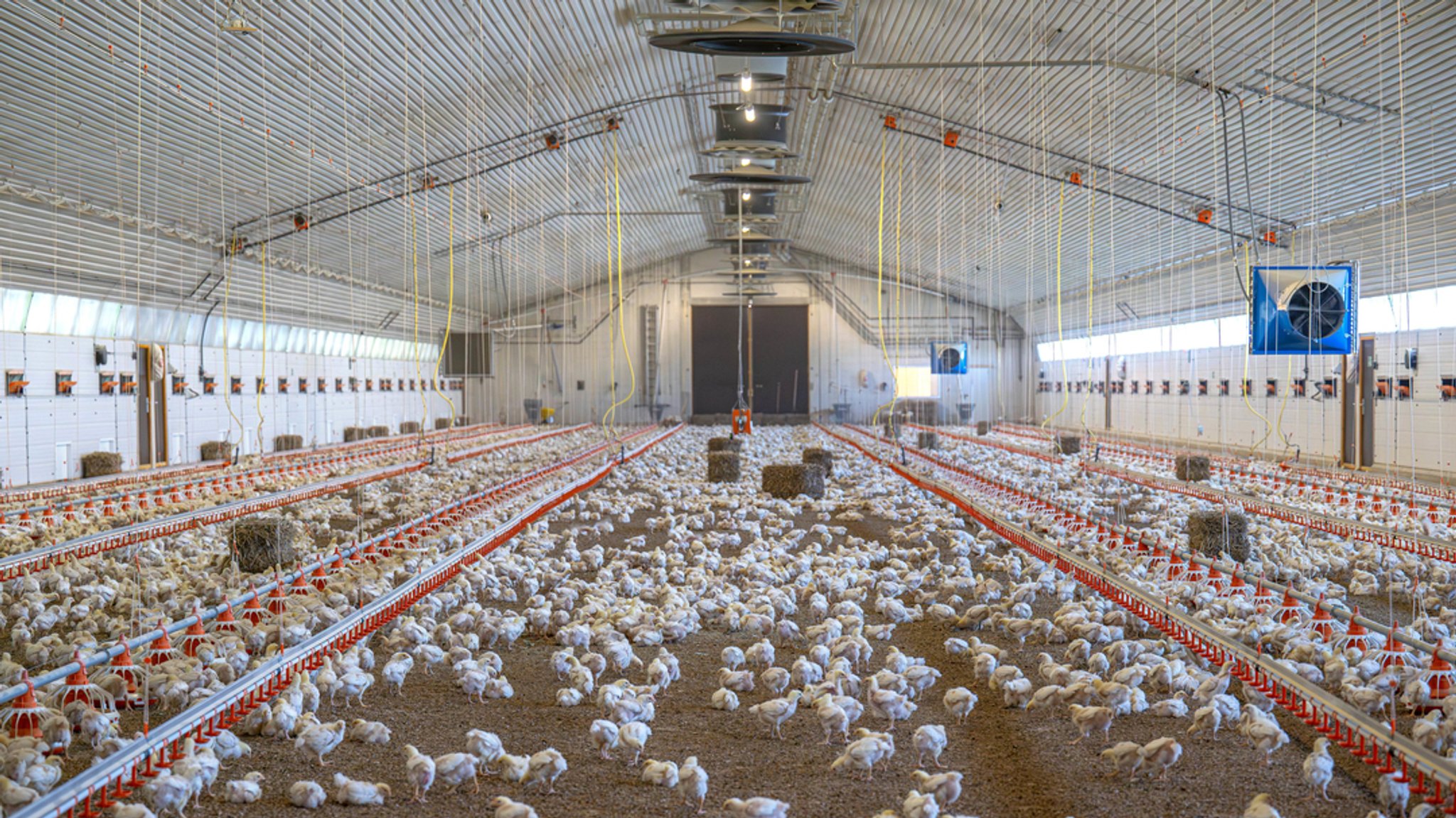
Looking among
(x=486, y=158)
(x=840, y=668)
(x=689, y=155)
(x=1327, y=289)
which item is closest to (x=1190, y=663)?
(x=840, y=668)

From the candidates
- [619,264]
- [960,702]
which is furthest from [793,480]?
[960,702]

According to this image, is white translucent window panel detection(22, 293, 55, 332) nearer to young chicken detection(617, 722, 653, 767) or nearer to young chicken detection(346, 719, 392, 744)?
young chicken detection(346, 719, 392, 744)

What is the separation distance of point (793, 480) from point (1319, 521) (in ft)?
19.9

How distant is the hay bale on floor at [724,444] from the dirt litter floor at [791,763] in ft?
42.4

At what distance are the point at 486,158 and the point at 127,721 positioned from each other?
15722 mm

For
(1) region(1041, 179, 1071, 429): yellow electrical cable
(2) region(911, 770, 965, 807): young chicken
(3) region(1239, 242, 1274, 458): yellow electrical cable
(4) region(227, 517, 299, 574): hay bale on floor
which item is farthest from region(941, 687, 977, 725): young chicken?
(3) region(1239, 242, 1274, 458): yellow electrical cable

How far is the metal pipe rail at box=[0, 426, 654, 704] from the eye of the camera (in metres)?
4.56

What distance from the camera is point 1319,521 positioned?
32.5 feet

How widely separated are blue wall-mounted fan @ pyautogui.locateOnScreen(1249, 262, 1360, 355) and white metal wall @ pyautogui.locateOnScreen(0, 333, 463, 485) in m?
9.04

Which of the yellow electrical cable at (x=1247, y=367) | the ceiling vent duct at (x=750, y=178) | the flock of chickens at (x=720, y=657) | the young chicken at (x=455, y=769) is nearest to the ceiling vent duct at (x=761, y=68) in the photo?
the ceiling vent duct at (x=750, y=178)

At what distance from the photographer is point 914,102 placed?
56.9 ft

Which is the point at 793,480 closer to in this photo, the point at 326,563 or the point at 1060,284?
the point at 1060,284

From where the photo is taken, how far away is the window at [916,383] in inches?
1487

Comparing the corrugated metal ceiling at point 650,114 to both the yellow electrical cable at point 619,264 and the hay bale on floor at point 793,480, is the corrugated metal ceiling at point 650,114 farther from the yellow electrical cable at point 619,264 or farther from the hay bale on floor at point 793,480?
the hay bale on floor at point 793,480
